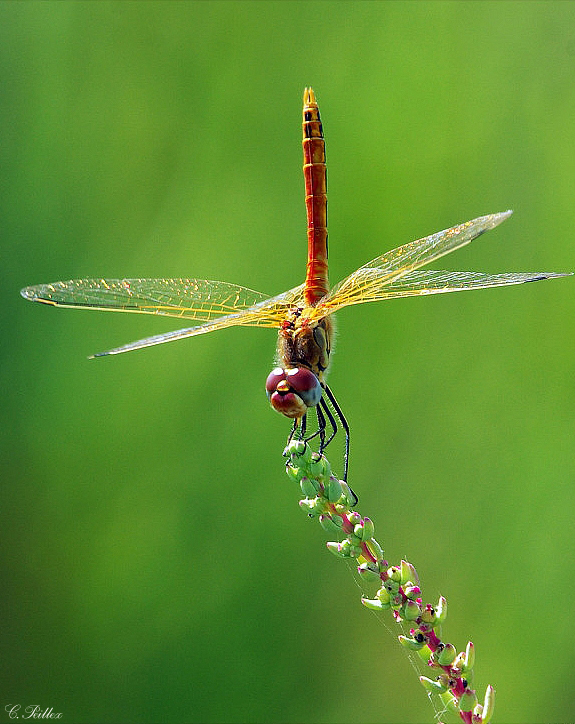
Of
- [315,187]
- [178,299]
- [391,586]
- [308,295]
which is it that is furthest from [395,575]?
[315,187]

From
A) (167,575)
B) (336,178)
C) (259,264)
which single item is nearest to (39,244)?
(259,264)

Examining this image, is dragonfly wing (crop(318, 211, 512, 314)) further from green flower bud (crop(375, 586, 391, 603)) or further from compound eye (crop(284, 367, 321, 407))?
green flower bud (crop(375, 586, 391, 603))

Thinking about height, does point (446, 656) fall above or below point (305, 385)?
below

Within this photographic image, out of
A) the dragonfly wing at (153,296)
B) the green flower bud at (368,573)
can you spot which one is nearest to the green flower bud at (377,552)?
the green flower bud at (368,573)

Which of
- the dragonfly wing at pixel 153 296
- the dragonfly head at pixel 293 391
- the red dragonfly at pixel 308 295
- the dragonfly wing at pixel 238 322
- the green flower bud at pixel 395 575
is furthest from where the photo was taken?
the dragonfly wing at pixel 153 296

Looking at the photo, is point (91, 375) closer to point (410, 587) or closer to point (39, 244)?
point (39, 244)

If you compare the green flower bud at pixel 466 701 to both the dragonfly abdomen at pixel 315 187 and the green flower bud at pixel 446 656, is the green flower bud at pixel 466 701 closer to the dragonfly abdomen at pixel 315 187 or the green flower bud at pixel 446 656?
the green flower bud at pixel 446 656

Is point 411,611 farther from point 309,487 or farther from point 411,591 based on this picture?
point 309,487
